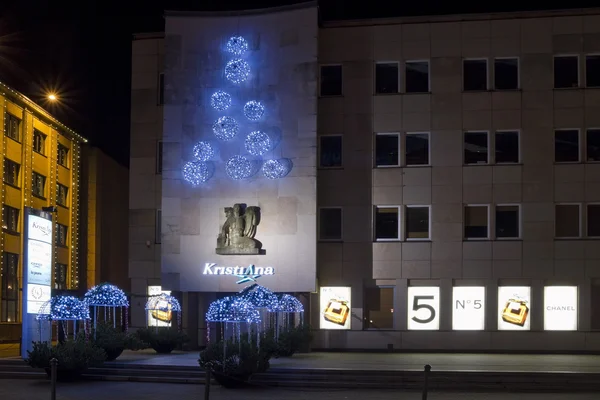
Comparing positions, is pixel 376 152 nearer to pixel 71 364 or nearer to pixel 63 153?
pixel 71 364

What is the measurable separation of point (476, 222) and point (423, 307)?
427cm

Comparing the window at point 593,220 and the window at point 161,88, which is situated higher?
the window at point 161,88

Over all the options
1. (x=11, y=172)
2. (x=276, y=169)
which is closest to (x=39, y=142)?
(x=11, y=172)

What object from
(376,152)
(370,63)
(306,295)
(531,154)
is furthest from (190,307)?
(531,154)

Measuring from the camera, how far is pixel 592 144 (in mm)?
40625

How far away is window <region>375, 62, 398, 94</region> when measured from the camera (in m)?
42.0

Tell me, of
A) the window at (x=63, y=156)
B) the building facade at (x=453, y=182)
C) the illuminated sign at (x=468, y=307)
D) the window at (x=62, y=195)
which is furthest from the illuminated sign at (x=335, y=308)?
the window at (x=63, y=156)

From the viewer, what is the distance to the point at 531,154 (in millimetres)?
40656

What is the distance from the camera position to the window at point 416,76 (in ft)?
137

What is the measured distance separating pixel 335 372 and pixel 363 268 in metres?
13.3

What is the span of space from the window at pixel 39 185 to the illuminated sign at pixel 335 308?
84.4 feet

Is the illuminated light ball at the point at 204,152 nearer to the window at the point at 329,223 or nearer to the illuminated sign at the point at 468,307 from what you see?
the window at the point at 329,223

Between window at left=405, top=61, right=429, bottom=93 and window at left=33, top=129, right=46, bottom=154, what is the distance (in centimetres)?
2865

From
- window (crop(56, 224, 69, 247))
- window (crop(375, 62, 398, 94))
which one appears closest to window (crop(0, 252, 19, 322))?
window (crop(56, 224, 69, 247))
